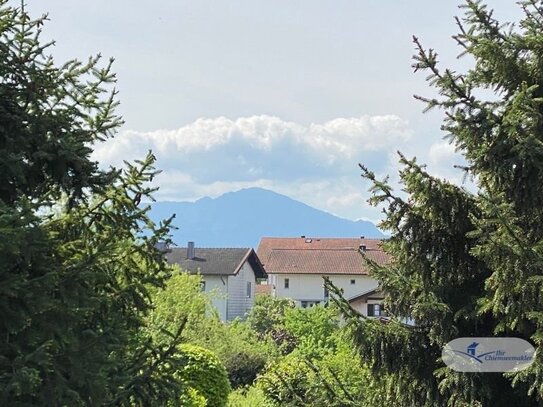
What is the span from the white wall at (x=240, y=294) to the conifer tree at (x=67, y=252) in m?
39.4

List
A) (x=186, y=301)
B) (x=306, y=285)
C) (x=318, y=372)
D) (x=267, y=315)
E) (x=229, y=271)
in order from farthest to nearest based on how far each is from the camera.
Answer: (x=306, y=285) < (x=229, y=271) < (x=267, y=315) < (x=186, y=301) < (x=318, y=372)

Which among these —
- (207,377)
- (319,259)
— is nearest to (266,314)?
(319,259)

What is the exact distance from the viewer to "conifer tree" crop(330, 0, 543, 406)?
4.64 meters

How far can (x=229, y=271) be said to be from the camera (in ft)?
142

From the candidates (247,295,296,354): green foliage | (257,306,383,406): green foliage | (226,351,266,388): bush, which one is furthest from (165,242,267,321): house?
(226,351,266,388): bush

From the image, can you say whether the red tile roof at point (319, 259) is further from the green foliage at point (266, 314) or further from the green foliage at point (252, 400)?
the green foliage at point (252, 400)

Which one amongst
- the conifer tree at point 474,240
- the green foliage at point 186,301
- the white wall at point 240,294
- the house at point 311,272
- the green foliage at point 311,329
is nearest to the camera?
the conifer tree at point 474,240

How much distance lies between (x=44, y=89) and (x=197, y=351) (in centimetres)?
853

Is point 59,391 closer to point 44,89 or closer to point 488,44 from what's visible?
point 44,89

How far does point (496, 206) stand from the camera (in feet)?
14.4

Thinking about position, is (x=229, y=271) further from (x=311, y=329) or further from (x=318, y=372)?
(x=318, y=372)

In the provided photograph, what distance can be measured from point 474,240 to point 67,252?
3.48 meters

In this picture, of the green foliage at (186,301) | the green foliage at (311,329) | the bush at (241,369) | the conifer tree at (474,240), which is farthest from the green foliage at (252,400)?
the conifer tree at (474,240)

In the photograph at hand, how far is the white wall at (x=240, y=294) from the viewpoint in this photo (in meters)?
44.0
